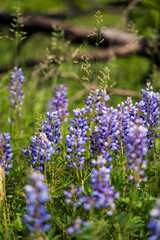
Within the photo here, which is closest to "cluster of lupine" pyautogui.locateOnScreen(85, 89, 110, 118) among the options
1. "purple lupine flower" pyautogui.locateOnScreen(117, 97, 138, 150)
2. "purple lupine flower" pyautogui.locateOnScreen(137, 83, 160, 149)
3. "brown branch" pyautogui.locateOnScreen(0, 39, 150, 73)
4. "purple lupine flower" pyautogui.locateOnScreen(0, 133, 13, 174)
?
"purple lupine flower" pyautogui.locateOnScreen(117, 97, 138, 150)

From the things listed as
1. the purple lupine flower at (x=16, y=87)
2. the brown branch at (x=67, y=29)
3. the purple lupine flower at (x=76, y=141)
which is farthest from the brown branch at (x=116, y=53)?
the purple lupine flower at (x=76, y=141)

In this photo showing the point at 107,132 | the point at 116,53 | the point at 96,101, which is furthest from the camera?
Result: the point at 116,53

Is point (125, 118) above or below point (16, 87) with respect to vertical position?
below

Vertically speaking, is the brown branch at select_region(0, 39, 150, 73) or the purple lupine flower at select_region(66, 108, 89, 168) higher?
the brown branch at select_region(0, 39, 150, 73)

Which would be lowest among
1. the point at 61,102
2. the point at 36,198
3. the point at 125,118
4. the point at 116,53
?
the point at 36,198

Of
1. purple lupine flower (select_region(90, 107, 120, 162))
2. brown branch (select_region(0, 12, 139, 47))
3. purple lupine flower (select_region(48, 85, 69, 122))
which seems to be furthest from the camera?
brown branch (select_region(0, 12, 139, 47))

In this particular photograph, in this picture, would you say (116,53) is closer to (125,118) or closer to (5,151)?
(125,118)

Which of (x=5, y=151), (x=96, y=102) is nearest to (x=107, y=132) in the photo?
(x=96, y=102)

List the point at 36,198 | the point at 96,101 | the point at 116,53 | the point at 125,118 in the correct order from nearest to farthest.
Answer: the point at 36,198, the point at 125,118, the point at 96,101, the point at 116,53

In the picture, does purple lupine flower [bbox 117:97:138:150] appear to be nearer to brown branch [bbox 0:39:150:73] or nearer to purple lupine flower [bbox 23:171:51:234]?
purple lupine flower [bbox 23:171:51:234]

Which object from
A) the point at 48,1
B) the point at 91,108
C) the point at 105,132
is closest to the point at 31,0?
the point at 48,1

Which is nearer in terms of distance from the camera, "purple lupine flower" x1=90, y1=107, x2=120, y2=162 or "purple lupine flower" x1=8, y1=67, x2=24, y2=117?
"purple lupine flower" x1=90, y1=107, x2=120, y2=162

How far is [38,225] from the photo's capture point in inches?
58.8

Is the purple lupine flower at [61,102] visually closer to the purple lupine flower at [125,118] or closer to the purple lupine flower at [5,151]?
the purple lupine flower at [125,118]
